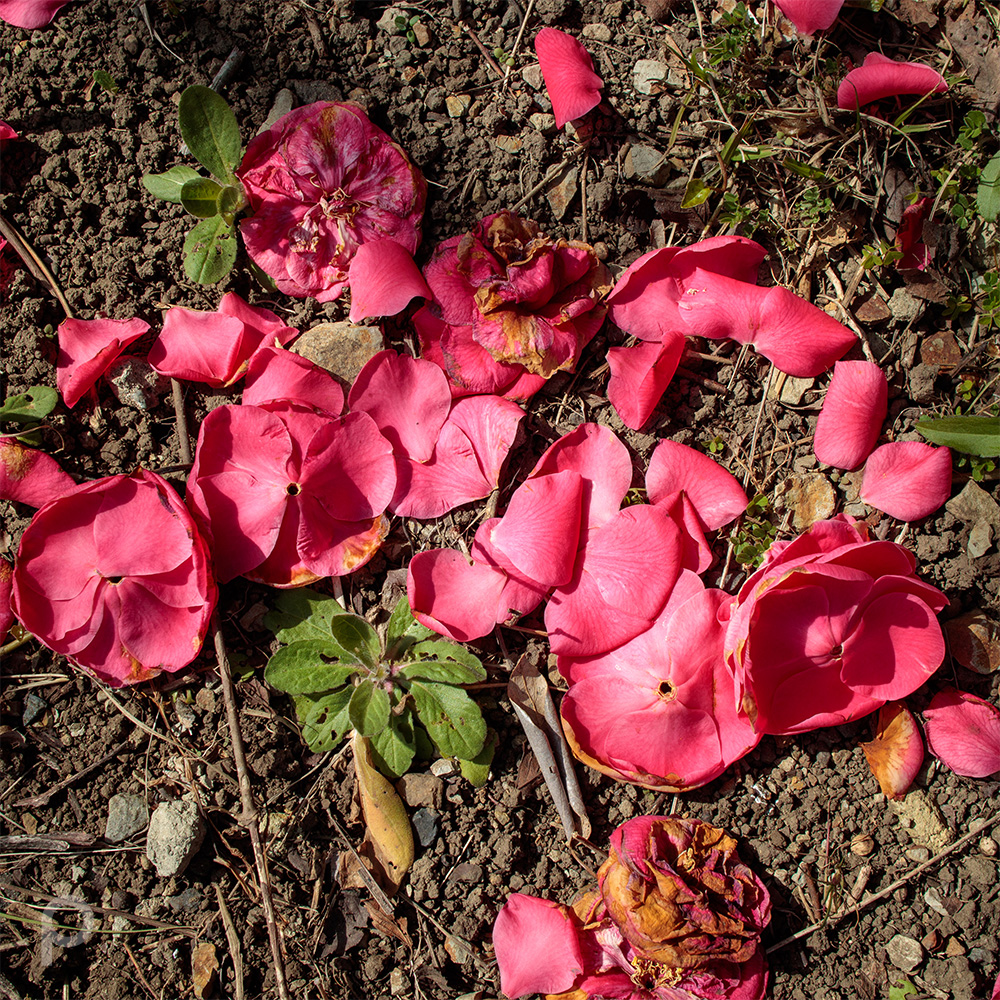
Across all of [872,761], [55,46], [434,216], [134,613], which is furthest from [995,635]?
[55,46]

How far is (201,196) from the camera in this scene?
185 centimetres

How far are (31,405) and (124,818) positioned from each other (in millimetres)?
1015

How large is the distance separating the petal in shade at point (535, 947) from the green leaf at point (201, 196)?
1743mm

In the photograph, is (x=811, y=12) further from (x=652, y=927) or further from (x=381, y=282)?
(x=652, y=927)

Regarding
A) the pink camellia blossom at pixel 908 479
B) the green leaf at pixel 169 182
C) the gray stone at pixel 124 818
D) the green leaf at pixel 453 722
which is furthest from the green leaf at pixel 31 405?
the pink camellia blossom at pixel 908 479

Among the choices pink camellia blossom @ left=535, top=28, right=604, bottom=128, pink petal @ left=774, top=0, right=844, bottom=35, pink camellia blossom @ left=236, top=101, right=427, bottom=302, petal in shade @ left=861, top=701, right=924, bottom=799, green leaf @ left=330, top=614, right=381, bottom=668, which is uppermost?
pink petal @ left=774, top=0, right=844, bottom=35

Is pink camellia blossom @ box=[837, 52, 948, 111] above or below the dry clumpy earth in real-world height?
above

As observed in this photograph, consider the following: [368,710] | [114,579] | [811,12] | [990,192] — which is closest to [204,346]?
[114,579]

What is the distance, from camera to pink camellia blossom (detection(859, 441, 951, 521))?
73.0 inches

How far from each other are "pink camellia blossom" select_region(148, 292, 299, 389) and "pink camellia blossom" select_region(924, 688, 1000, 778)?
1.81 m

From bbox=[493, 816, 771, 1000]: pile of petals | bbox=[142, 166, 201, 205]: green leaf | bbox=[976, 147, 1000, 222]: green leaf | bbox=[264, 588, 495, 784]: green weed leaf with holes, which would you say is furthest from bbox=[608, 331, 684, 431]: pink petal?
bbox=[142, 166, 201, 205]: green leaf

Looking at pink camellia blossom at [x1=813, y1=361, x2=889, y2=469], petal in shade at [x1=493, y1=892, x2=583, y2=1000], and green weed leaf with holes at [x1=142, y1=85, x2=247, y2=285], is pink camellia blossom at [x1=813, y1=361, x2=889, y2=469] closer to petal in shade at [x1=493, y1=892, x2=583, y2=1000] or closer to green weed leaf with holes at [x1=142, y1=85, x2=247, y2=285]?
petal in shade at [x1=493, y1=892, x2=583, y2=1000]

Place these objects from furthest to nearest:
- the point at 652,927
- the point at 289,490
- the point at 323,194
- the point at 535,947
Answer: the point at 323,194 < the point at 289,490 < the point at 535,947 < the point at 652,927

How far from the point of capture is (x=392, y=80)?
79.9 inches
